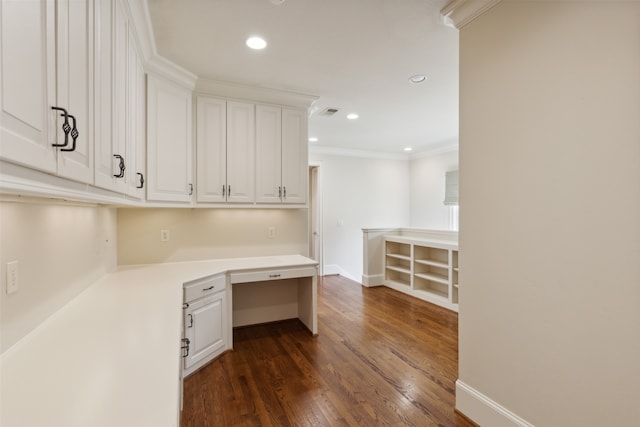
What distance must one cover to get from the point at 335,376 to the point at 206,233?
1.88 m

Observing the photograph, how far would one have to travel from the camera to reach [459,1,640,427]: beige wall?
125cm

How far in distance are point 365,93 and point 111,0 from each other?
2343 mm

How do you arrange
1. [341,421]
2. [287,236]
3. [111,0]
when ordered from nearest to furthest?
[111,0], [341,421], [287,236]

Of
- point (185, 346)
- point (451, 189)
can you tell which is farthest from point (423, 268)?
point (185, 346)

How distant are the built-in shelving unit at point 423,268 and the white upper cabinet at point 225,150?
276 centimetres

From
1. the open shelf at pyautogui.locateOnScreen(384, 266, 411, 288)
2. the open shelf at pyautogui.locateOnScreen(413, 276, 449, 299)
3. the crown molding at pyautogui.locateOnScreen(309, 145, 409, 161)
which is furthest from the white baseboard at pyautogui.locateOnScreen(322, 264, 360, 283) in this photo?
→ the crown molding at pyautogui.locateOnScreen(309, 145, 409, 161)

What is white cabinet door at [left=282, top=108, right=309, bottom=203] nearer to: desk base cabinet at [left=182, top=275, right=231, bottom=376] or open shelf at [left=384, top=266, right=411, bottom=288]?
desk base cabinet at [left=182, top=275, right=231, bottom=376]

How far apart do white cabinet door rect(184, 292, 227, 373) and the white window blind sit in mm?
4530

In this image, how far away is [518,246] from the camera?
164 centimetres

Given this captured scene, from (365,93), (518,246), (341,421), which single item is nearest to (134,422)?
(341,421)

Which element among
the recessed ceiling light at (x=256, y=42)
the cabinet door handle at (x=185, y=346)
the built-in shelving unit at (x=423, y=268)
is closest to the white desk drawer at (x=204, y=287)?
the cabinet door handle at (x=185, y=346)

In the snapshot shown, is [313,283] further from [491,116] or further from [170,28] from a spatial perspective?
[170,28]

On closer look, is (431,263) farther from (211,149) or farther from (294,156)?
(211,149)

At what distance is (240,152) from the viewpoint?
3.11m
